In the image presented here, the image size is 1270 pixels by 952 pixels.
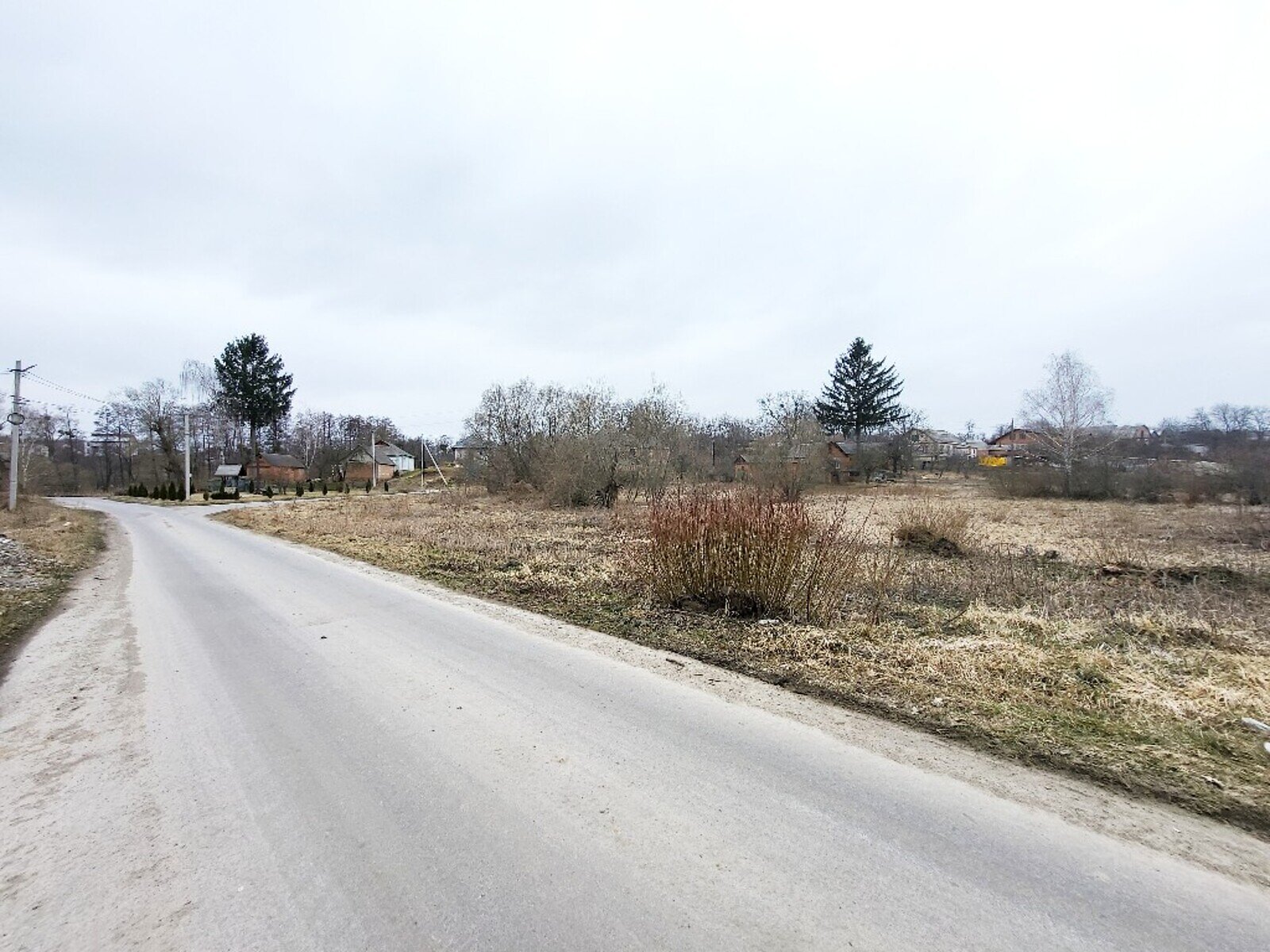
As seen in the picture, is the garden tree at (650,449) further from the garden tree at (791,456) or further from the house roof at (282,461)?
the house roof at (282,461)

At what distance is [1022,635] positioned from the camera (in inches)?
224

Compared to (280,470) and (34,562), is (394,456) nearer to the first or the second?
(280,470)

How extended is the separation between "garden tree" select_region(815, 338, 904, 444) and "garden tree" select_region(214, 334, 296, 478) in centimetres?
5609

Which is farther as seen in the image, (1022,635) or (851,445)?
(851,445)

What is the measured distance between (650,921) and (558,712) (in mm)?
2066

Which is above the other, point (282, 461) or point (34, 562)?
point (282, 461)

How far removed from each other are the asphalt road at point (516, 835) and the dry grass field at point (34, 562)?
10.7ft

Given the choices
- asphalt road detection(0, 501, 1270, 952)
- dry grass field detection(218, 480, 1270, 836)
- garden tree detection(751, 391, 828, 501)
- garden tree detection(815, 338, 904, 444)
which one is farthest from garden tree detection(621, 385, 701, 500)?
garden tree detection(815, 338, 904, 444)

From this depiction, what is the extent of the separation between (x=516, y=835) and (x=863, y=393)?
58.6 m

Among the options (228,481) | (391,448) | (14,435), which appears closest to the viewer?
(14,435)

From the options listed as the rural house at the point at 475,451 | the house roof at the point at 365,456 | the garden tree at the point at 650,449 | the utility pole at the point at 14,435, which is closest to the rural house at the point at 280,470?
the house roof at the point at 365,456

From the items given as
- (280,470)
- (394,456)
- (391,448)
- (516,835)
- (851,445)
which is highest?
(391,448)

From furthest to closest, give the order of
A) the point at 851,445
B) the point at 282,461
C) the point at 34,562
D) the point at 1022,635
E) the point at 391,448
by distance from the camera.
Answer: the point at 391,448 → the point at 282,461 → the point at 851,445 → the point at 34,562 → the point at 1022,635

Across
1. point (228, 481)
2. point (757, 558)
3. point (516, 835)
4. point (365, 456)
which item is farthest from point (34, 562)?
point (365, 456)
